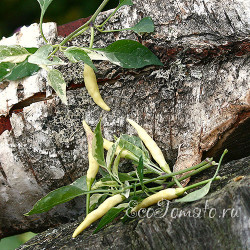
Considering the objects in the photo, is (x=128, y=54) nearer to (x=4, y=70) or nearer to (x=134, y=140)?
(x=134, y=140)

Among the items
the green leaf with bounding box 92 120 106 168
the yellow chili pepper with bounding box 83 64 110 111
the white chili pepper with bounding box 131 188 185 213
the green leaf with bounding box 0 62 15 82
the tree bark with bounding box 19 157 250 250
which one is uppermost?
the green leaf with bounding box 0 62 15 82

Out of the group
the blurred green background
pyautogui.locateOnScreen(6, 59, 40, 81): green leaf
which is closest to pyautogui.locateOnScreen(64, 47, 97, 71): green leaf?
pyautogui.locateOnScreen(6, 59, 40, 81): green leaf

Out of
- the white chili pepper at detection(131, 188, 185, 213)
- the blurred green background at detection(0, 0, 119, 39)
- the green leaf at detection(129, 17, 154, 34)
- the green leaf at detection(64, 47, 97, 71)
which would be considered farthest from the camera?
the blurred green background at detection(0, 0, 119, 39)

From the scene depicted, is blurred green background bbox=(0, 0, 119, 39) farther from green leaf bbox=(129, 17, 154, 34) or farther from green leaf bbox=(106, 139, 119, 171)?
green leaf bbox=(106, 139, 119, 171)

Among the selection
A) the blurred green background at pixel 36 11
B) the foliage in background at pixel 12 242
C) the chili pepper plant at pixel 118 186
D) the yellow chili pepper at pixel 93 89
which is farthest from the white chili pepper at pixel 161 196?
the blurred green background at pixel 36 11

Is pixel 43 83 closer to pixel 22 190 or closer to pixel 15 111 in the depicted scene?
pixel 15 111

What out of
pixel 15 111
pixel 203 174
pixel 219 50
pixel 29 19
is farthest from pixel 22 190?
pixel 29 19

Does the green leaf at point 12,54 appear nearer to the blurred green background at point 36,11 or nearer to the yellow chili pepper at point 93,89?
the yellow chili pepper at point 93,89
